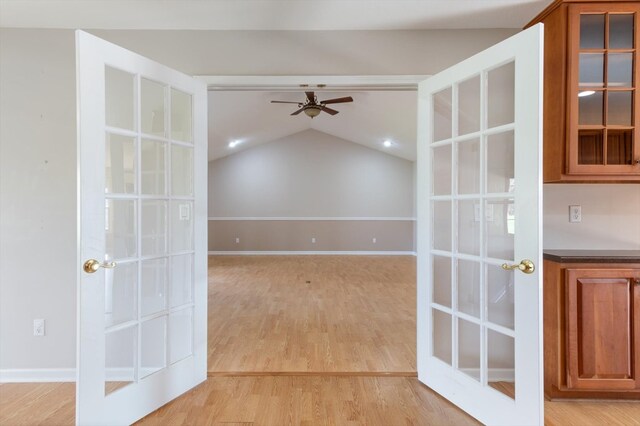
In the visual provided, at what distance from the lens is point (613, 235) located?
2271 mm

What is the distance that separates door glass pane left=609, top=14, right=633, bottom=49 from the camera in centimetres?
192

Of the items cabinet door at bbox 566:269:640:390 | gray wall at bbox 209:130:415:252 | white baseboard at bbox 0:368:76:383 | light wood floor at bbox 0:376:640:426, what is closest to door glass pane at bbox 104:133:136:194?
light wood floor at bbox 0:376:640:426

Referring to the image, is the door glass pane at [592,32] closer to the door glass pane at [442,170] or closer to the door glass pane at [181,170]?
the door glass pane at [442,170]

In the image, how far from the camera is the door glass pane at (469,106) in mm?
1871

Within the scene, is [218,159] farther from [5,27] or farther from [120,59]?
[120,59]

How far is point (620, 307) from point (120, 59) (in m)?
3.02

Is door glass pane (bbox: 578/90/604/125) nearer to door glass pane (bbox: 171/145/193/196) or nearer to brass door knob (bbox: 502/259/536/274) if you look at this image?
brass door knob (bbox: 502/259/536/274)

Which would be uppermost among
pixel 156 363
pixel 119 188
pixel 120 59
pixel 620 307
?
pixel 120 59

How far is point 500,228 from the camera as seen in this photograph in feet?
5.91

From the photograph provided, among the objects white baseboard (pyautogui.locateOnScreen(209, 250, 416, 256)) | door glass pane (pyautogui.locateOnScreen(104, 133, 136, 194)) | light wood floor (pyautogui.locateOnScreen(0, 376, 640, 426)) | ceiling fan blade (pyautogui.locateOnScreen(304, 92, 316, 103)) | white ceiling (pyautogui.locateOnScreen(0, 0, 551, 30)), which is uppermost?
ceiling fan blade (pyautogui.locateOnScreen(304, 92, 316, 103))

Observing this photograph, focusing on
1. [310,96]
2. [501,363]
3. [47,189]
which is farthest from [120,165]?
[310,96]

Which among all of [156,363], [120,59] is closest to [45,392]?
[156,363]

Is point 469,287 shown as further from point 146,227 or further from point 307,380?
point 146,227

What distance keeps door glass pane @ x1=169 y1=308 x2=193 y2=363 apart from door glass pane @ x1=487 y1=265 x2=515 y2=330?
176 centimetres
